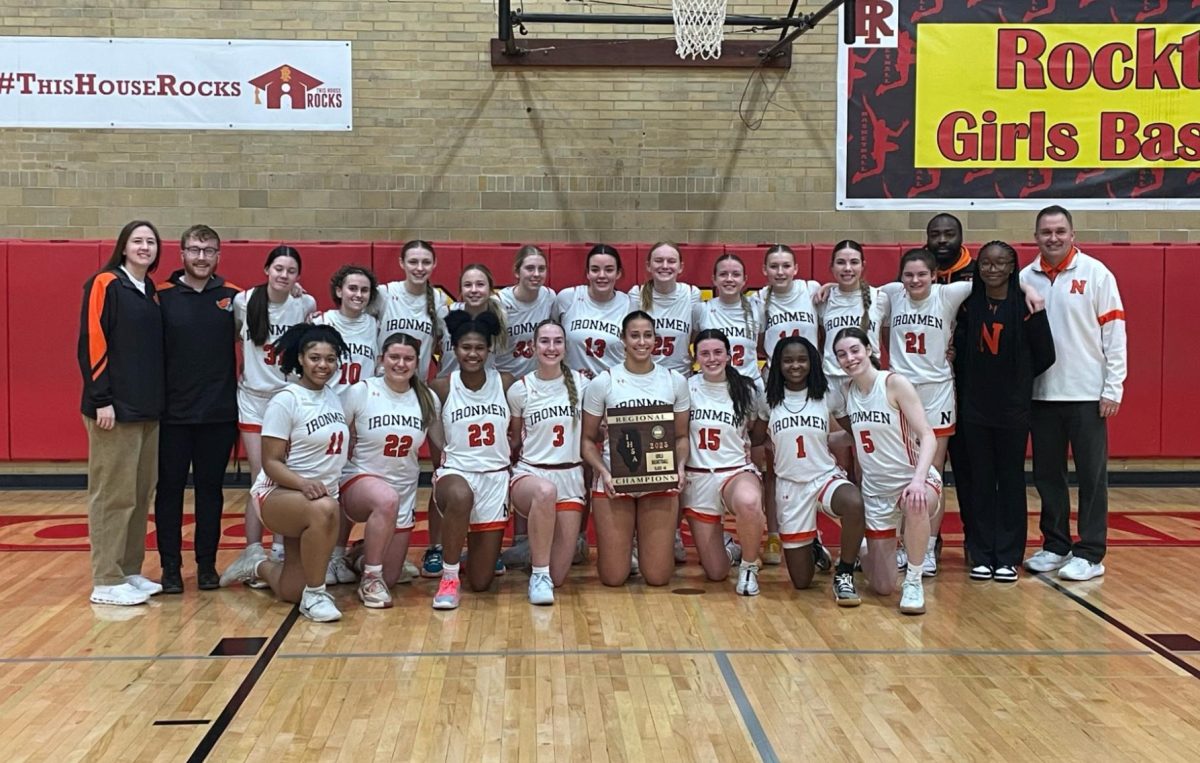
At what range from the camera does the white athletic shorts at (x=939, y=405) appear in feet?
18.9

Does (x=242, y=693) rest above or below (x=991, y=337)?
below

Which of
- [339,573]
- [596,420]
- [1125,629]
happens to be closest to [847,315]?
[596,420]

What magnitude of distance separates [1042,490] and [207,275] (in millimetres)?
4523

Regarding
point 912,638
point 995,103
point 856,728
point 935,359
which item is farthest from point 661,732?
point 995,103

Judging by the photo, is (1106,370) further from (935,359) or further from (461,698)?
(461,698)

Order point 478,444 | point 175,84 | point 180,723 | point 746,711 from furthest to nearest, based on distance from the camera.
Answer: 1. point 175,84
2. point 478,444
3. point 746,711
4. point 180,723

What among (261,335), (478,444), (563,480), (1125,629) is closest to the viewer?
(1125,629)

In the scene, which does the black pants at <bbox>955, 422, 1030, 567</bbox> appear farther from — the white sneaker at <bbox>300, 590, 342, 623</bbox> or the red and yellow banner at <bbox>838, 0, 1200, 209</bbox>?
the red and yellow banner at <bbox>838, 0, 1200, 209</bbox>

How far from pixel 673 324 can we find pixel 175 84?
501 cm

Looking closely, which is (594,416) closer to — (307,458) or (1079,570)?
(307,458)

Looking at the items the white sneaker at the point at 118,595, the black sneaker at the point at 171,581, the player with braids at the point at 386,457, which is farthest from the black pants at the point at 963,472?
the white sneaker at the point at 118,595

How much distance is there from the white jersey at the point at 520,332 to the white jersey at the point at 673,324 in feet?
1.83

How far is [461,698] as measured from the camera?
153 inches

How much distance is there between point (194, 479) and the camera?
545 centimetres
